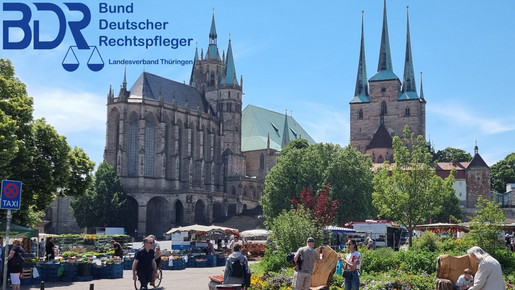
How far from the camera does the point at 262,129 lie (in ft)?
379

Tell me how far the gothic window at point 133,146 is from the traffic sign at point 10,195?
6987 cm

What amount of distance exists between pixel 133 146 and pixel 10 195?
70960mm

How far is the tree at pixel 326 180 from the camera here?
5719cm

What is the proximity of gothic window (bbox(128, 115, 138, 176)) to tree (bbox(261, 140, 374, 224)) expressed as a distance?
28499 mm

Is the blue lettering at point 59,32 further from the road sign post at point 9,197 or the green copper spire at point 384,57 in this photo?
the green copper spire at point 384,57

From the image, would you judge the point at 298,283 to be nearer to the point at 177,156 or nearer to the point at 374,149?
the point at 177,156

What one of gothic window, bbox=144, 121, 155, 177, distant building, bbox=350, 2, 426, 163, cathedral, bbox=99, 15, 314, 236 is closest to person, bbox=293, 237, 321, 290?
cathedral, bbox=99, 15, 314, 236

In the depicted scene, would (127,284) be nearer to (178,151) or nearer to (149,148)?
(149,148)

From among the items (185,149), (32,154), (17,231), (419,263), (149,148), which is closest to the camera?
(419,263)

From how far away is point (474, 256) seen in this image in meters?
9.66

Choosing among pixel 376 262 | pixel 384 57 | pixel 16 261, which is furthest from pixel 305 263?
pixel 384 57

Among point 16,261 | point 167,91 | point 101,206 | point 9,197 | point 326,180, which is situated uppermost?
point 167,91

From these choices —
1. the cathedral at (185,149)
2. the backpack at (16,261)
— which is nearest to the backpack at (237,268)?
the backpack at (16,261)

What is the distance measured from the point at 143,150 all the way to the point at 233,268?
7163 cm
